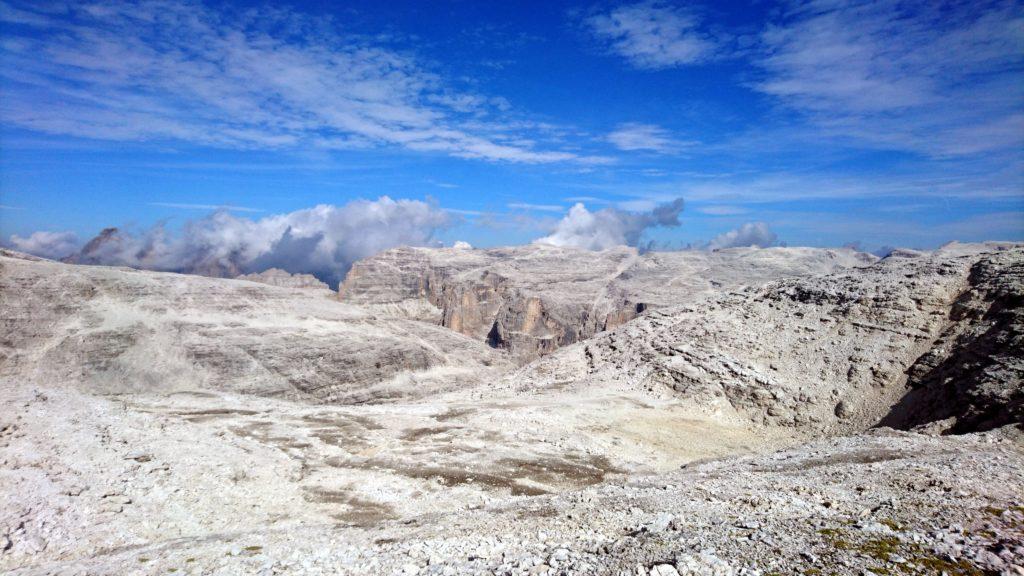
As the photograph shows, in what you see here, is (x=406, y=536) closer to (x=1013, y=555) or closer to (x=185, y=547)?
(x=185, y=547)

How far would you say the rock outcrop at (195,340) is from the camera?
60562mm

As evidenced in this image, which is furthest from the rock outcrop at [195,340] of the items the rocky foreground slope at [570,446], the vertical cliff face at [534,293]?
the vertical cliff face at [534,293]

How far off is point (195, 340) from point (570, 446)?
5568 cm

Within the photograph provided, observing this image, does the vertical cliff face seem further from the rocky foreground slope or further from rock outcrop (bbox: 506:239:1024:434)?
rock outcrop (bbox: 506:239:1024:434)

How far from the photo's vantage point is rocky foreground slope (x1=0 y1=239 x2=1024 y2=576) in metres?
11.3

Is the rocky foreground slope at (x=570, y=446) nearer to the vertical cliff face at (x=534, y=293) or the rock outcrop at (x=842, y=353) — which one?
the rock outcrop at (x=842, y=353)

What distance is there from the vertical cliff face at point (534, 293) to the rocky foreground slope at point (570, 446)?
87033 mm

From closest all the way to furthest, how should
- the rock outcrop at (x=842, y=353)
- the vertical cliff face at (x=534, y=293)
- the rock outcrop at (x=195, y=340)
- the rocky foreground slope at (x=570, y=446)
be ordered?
the rocky foreground slope at (x=570, y=446), the rock outcrop at (x=842, y=353), the rock outcrop at (x=195, y=340), the vertical cliff face at (x=534, y=293)

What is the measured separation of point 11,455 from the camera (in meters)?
16.9

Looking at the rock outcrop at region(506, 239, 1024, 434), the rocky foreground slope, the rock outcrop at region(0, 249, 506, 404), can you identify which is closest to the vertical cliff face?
the rock outcrop at region(0, 249, 506, 404)

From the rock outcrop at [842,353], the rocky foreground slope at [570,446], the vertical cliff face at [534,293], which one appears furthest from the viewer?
the vertical cliff face at [534,293]

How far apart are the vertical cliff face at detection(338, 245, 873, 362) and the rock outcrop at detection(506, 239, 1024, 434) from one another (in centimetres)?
8810

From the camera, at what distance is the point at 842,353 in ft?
133

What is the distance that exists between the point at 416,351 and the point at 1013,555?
255 ft
